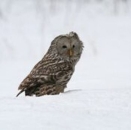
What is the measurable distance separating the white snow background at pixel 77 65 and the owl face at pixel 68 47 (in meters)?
0.44

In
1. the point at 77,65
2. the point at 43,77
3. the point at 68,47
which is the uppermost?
the point at 68,47

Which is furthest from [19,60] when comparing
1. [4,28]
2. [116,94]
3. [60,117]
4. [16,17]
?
[60,117]

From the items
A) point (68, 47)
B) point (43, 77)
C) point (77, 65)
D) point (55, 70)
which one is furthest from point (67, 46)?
point (77, 65)

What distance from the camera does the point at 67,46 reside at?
6664 mm

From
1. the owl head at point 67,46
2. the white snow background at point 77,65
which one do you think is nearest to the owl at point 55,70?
the owl head at point 67,46

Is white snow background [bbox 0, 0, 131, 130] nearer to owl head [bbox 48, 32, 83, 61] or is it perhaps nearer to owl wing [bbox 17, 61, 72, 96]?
owl wing [bbox 17, 61, 72, 96]

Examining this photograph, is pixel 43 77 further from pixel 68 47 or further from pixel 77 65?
pixel 77 65

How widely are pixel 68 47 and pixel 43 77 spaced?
1.54 feet

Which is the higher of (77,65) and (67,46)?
(67,46)

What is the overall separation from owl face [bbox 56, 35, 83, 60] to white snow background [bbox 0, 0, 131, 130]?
441 millimetres

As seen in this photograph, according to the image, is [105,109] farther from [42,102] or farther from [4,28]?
[4,28]

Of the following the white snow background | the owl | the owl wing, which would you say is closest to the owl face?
the owl

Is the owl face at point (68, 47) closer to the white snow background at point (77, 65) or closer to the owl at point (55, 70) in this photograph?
the owl at point (55, 70)

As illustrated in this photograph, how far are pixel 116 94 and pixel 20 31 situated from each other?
800cm
